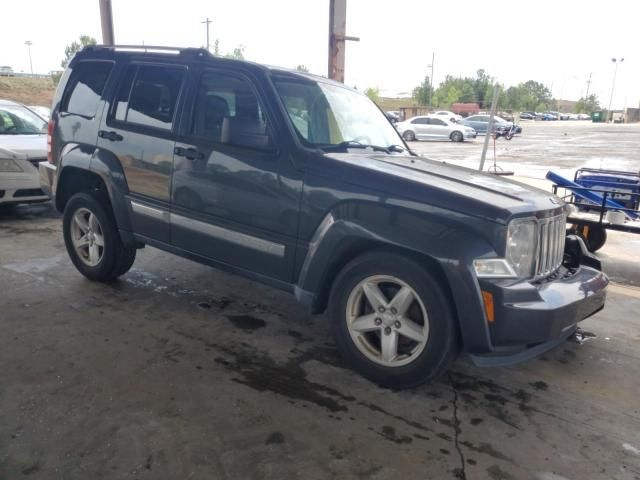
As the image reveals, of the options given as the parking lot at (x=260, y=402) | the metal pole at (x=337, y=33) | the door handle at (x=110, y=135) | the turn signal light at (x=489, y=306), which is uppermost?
the metal pole at (x=337, y=33)

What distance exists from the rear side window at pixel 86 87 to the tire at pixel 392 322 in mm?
2854

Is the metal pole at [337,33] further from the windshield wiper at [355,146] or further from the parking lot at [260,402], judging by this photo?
the parking lot at [260,402]

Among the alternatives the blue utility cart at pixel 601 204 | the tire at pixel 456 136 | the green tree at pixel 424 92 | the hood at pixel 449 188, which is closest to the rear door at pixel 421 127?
the tire at pixel 456 136

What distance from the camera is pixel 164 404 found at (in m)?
3.00

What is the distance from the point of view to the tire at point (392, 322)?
9.89ft

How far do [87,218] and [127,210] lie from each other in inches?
26.8

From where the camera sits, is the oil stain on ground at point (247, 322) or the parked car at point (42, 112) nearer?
the oil stain on ground at point (247, 322)

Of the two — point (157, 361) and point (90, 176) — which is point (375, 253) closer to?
point (157, 361)

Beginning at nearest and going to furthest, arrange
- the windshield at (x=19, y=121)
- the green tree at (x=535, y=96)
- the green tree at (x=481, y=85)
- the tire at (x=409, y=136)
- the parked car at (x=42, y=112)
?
1. the windshield at (x=19, y=121)
2. the parked car at (x=42, y=112)
3. the tire at (x=409, y=136)
4. the green tree at (x=481, y=85)
5. the green tree at (x=535, y=96)

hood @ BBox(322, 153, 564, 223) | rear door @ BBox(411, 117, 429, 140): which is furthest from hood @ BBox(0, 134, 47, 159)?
rear door @ BBox(411, 117, 429, 140)

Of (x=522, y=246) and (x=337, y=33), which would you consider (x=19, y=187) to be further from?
(x=522, y=246)

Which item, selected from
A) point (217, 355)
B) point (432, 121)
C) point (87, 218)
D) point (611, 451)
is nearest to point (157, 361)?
point (217, 355)

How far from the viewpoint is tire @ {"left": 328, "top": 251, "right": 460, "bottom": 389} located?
119 inches

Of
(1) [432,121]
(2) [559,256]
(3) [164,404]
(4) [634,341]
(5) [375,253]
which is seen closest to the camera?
(3) [164,404]
